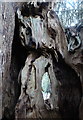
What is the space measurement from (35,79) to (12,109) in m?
0.17

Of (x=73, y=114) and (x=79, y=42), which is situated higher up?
(x=79, y=42)

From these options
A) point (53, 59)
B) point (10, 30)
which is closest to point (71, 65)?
point (53, 59)

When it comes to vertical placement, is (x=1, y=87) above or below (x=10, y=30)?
below

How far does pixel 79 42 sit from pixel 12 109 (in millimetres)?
413

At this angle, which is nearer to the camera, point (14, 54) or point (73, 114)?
point (73, 114)

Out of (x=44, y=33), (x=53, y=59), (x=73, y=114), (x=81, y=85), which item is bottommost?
(x=73, y=114)

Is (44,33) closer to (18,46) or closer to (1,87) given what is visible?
(18,46)

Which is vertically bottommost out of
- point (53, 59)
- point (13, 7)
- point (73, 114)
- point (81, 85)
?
point (73, 114)

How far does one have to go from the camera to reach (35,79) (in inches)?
43.6

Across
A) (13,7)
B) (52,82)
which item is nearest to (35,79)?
(52,82)

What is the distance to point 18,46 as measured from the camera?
1230 mm

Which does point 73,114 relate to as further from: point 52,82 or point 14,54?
point 14,54

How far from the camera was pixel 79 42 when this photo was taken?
1.19 metres

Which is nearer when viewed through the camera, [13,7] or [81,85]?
[81,85]
